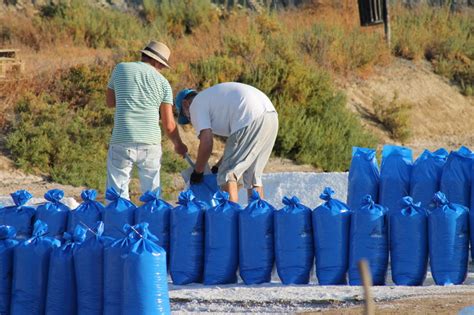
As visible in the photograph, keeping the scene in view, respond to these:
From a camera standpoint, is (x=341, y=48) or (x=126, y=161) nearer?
(x=126, y=161)

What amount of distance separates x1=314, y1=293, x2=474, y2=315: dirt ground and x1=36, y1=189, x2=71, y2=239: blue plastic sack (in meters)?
2.07

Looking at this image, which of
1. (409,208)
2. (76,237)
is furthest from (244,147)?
(76,237)

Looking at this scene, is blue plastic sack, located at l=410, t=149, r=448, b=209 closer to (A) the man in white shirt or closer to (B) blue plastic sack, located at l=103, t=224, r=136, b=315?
(A) the man in white shirt

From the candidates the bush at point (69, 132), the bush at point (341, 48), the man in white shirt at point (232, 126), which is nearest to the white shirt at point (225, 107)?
the man in white shirt at point (232, 126)

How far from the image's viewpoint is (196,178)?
870 centimetres

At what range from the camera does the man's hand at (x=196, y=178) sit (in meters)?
8.70

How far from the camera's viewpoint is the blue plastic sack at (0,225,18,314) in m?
6.49

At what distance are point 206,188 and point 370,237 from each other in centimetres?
183

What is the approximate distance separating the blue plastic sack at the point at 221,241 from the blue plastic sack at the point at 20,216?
120cm

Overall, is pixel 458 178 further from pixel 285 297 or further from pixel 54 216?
pixel 54 216

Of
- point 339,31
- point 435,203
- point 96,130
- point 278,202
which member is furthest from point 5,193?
point 339,31

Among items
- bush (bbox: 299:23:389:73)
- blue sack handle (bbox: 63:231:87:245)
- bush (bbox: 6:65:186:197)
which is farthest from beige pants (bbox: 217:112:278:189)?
bush (bbox: 299:23:389:73)

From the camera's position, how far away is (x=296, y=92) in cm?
1744

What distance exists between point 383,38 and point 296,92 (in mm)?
4455
